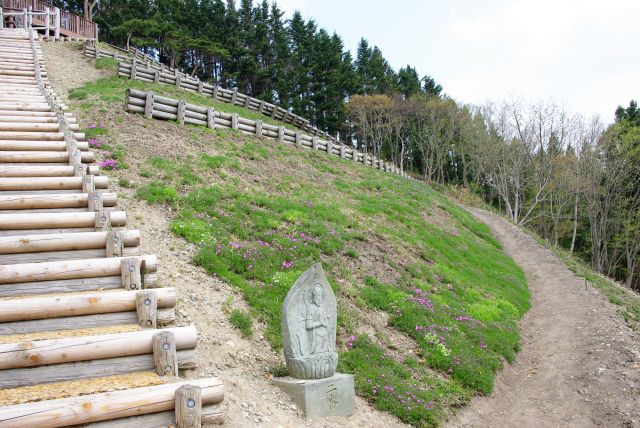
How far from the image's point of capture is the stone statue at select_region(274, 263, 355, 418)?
697 cm

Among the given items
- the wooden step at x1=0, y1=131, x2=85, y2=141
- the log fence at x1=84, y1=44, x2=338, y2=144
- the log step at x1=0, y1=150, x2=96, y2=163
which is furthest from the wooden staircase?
the log fence at x1=84, y1=44, x2=338, y2=144

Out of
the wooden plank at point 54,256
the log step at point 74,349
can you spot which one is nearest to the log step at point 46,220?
the wooden plank at point 54,256

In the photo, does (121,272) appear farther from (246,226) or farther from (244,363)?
(246,226)

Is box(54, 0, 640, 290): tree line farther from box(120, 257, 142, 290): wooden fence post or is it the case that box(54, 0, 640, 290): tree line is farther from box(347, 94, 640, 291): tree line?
box(120, 257, 142, 290): wooden fence post

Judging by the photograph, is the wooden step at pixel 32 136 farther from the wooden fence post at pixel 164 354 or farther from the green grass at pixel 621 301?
the green grass at pixel 621 301

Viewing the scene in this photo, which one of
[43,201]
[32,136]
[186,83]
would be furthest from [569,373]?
[186,83]

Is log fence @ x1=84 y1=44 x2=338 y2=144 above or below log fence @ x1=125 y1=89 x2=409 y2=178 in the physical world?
above

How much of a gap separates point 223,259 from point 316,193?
7.70m

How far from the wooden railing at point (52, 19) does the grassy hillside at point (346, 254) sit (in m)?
19.5

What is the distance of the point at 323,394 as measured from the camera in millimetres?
6977

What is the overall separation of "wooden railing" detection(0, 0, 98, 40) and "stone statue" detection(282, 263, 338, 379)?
3625cm

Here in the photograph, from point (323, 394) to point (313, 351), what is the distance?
62 cm

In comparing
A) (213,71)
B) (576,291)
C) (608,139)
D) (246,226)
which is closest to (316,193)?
(246,226)

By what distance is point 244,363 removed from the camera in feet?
24.4
